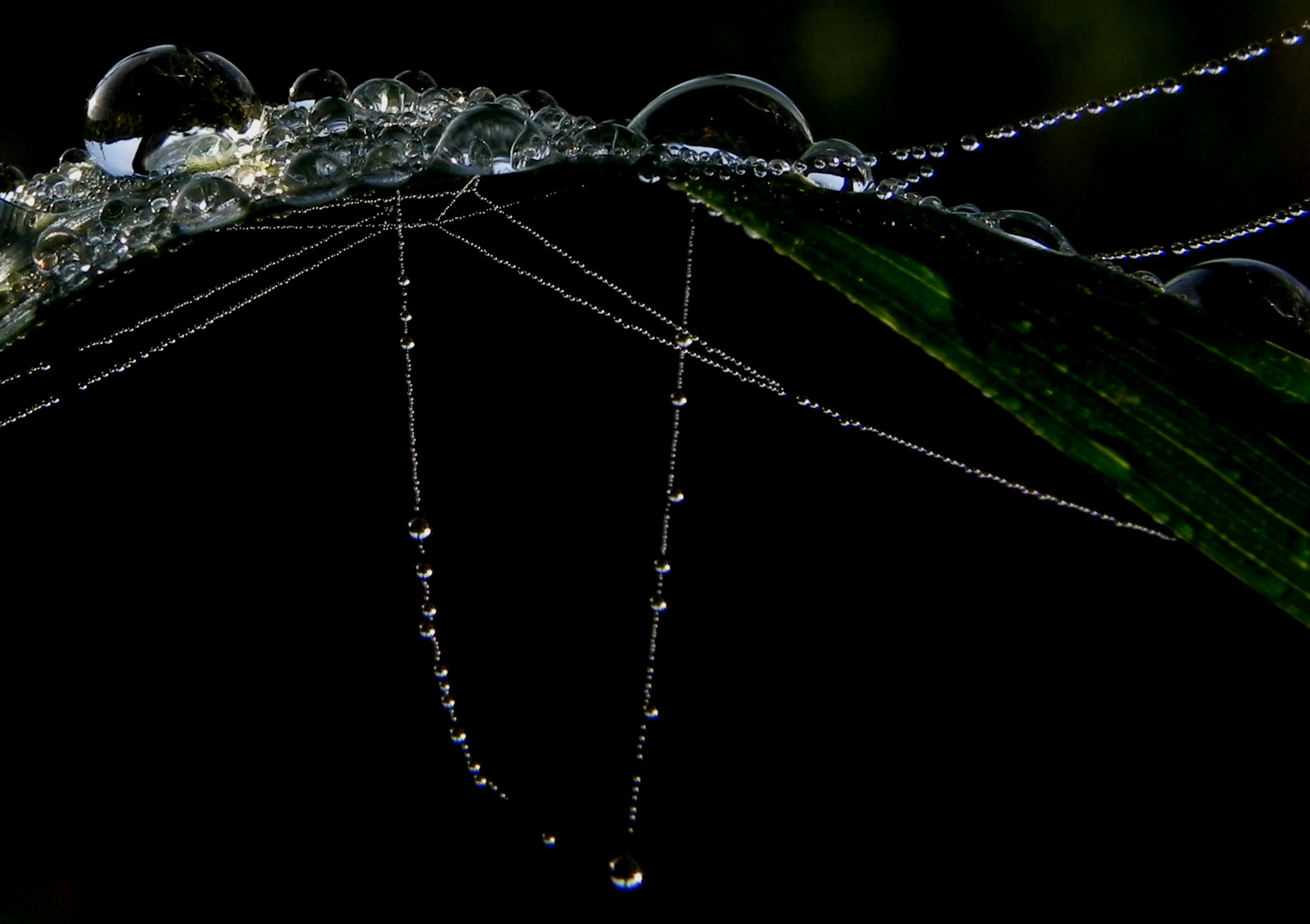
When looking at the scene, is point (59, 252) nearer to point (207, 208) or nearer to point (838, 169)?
point (207, 208)

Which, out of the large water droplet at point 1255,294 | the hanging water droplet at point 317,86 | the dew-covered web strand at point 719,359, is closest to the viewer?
the large water droplet at point 1255,294

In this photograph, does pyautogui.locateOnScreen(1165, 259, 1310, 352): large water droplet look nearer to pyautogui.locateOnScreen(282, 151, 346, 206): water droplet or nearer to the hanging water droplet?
pyautogui.locateOnScreen(282, 151, 346, 206): water droplet

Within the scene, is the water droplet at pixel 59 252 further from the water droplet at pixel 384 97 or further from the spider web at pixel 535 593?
the spider web at pixel 535 593

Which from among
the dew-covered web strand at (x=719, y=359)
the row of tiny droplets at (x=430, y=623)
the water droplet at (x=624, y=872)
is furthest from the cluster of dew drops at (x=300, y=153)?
the water droplet at (x=624, y=872)

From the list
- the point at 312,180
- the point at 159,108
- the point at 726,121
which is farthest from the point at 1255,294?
the point at 159,108

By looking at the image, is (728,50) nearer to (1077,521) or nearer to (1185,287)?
(1077,521)

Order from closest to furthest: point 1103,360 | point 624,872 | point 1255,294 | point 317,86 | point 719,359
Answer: point 1103,360 → point 1255,294 → point 317,86 → point 624,872 → point 719,359

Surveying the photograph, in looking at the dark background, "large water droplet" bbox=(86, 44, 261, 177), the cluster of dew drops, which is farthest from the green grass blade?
the dark background
